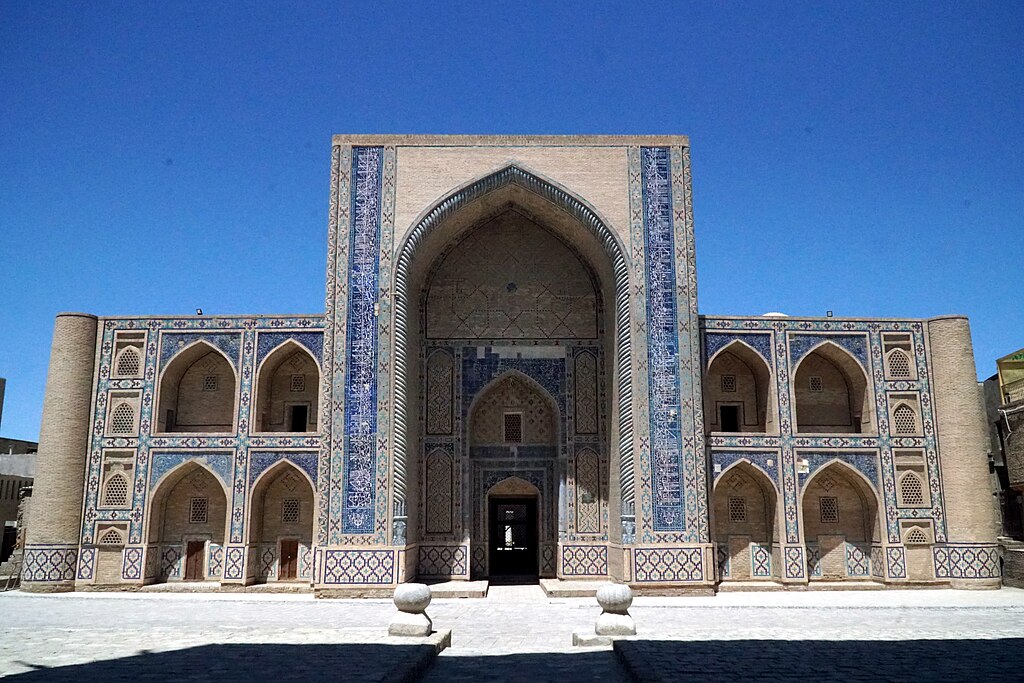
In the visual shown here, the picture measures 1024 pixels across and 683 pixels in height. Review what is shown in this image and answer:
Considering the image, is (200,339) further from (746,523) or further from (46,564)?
(746,523)

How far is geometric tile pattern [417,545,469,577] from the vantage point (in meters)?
15.6

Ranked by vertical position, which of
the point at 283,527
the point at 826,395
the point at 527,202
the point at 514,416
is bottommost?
the point at 283,527

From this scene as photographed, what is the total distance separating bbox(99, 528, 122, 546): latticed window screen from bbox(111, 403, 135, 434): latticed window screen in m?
1.76

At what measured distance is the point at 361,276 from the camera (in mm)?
15062

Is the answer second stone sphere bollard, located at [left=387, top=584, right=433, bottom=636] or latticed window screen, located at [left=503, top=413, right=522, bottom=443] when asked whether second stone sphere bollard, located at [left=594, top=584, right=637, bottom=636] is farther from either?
latticed window screen, located at [left=503, top=413, right=522, bottom=443]

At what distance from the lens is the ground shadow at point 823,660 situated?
6098mm

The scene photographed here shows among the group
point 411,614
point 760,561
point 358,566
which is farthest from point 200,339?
point 760,561

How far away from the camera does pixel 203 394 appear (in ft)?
54.4

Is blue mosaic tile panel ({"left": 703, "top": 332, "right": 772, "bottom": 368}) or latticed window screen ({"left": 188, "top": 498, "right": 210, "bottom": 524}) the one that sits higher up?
blue mosaic tile panel ({"left": 703, "top": 332, "right": 772, "bottom": 368})

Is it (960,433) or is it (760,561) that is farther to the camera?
(760,561)

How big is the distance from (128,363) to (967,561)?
1558cm

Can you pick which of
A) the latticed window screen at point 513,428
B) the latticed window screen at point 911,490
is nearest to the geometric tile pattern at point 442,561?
the latticed window screen at point 513,428

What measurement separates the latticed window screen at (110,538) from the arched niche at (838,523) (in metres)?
12.4

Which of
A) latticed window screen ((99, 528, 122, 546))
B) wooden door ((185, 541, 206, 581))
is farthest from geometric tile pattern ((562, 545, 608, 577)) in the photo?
latticed window screen ((99, 528, 122, 546))
